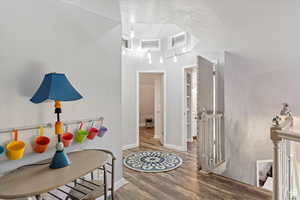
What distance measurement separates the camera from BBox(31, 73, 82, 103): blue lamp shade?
1.45 m

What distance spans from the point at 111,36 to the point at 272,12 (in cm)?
209

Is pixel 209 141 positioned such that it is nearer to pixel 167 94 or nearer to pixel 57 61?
pixel 167 94

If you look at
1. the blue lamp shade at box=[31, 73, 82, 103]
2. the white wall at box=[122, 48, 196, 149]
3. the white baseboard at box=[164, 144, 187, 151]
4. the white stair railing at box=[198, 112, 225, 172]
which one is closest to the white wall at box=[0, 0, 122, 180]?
the blue lamp shade at box=[31, 73, 82, 103]

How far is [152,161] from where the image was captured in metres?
3.55

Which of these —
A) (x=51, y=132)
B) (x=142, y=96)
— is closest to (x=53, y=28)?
(x=51, y=132)

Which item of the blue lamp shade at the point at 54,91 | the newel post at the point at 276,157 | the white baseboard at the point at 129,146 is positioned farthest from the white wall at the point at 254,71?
the white baseboard at the point at 129,146

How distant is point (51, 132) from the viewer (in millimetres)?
1807

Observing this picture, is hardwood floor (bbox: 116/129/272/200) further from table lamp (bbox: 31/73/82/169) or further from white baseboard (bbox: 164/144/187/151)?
table lamp (bbox: 31/73/82/169)

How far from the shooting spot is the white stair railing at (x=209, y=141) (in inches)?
117

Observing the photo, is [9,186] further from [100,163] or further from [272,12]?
[272,12]

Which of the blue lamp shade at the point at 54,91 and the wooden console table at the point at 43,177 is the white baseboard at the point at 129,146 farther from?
the blue lamp shade at the point at 54,91

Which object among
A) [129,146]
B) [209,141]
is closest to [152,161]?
[129,146]

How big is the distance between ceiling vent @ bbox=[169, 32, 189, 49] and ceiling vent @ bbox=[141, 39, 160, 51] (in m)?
0.37

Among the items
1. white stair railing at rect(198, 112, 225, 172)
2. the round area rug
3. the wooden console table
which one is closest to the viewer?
the wooden console table
